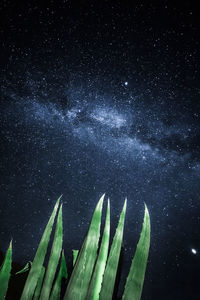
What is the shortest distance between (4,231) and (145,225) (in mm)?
9697

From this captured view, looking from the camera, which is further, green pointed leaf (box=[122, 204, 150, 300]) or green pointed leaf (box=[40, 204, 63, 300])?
green pointed leaf (box=[40, 204, 63, 300])

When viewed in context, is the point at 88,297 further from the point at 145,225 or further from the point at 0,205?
the point at 0,205

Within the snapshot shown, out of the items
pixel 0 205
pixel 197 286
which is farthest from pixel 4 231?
pixel 197 286

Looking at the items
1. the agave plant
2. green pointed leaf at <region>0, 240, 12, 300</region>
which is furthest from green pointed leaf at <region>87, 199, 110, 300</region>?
green pointed leaf at <region>0, 240, 12, 300</region>

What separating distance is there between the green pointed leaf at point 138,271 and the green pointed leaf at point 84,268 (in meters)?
0.08

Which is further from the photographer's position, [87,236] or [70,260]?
[70,260]

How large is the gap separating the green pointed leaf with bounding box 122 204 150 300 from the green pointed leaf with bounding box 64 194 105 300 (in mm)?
80

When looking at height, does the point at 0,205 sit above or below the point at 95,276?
above

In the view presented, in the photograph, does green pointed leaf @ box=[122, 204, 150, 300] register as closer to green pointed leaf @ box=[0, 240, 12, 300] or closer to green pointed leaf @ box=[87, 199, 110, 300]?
green pointed leaf @ box=[87, 199, 110, 300]

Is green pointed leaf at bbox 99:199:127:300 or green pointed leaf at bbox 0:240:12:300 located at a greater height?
green pointed leaf at bbox 99:199:127:300

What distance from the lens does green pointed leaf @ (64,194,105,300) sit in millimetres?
332

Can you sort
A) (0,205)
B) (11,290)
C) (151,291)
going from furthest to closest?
1. (151,291)
2. (0,205)
3. (11,290)

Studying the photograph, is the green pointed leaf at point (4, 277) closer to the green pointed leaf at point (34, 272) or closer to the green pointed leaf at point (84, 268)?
the green pointed leaf at point (34, 272)

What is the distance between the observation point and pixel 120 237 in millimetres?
365
